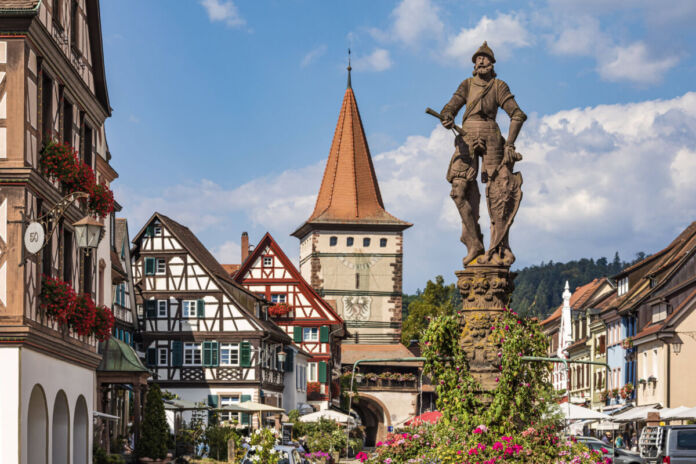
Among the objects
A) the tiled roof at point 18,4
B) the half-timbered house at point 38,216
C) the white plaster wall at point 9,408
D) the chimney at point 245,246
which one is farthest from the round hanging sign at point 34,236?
the chimney at point 245,246

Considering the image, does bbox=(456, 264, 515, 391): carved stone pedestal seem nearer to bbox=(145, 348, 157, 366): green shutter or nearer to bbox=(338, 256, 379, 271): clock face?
bbox=(145, 348, 157, 366): green shutter

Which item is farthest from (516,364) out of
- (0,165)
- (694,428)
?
(694,428)

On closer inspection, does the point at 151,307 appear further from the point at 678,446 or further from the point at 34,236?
the point at 34,236

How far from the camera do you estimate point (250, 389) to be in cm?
5681

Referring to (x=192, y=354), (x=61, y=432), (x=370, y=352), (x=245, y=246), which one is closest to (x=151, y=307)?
(x=192, y=354)

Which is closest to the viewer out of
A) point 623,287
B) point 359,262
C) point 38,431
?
point 38,431

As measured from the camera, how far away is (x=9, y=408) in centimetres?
1953

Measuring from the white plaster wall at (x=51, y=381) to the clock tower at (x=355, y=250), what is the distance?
6995 centimetres

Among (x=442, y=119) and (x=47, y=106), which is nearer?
(x=442, y=119)

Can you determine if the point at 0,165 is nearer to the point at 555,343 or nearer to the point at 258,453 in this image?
the point at 258,453

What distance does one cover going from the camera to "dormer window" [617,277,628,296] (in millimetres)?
68062

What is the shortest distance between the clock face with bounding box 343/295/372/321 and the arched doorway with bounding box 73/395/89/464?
7219cm

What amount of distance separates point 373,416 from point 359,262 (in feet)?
50.3

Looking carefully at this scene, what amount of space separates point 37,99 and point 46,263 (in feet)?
10.1
